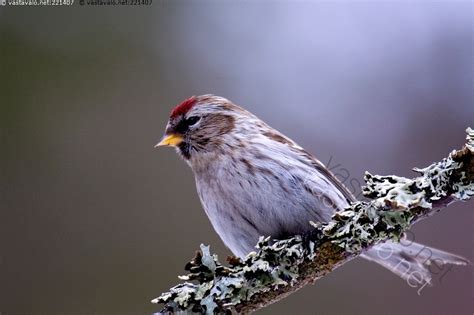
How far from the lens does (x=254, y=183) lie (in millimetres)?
2283

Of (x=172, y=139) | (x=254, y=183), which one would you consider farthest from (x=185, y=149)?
(x=254, y=183)

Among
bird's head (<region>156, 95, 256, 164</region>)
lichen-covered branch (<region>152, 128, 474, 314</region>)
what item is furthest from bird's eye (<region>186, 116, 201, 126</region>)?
lichen-covered branch (<region>152, 128, 474, 314</region>)

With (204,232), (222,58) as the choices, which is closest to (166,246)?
(204,232)

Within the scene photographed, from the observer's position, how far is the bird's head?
2.49m

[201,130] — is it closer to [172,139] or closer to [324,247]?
[172,139]

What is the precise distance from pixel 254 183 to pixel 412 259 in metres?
0.76

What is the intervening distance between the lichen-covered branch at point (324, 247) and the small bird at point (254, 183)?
367mm

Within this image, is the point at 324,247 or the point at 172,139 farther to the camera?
the point at 172,139

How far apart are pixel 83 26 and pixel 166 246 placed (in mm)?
1618

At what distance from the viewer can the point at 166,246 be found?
3.27m

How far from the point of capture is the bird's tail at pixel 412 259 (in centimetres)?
223

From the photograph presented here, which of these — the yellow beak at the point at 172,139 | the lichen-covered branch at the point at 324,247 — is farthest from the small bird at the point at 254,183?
the lichen-covered branch at the point at 324,247

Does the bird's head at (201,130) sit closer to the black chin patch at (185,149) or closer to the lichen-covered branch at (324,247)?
the black chin patch at (185,149)

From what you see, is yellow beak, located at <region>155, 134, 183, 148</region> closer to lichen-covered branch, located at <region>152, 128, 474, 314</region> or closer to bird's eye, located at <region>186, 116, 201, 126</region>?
bird's eye, located at <region>186, 116, 201, 126</region>
